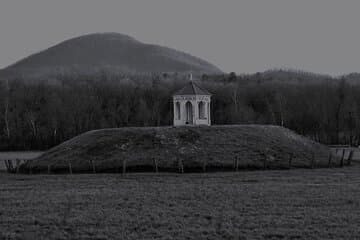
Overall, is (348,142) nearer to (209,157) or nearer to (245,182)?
(209,157)

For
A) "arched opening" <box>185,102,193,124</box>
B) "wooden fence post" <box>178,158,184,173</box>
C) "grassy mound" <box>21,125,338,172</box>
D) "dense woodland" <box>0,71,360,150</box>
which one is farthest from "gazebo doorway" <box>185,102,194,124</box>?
"dense woodland" <box>0,71,360,150</box>

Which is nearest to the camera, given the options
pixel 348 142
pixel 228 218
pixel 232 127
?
pixel 228 218

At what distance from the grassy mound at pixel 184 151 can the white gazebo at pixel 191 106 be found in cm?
412

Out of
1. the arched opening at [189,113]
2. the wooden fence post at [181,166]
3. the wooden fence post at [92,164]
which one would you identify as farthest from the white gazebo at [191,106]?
the wooden fence post at [92,164]

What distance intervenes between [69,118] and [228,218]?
67555mm

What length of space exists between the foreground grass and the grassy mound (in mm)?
6086

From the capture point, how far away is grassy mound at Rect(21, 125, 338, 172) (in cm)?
3916

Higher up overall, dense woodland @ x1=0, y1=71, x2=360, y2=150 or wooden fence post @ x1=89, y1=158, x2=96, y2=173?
dense woodland @ x1=0, y1=71, x2=360, y2=150

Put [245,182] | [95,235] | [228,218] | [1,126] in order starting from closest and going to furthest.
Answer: [95,235]
[228,218]
[245,182]
[1,126]

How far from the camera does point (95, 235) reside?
17031mm

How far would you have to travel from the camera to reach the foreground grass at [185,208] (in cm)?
1728

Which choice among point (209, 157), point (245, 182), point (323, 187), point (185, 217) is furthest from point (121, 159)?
point (185, 217)

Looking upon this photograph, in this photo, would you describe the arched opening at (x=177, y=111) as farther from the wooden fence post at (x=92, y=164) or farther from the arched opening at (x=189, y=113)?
the wooden fence post at (x=92, y=164)

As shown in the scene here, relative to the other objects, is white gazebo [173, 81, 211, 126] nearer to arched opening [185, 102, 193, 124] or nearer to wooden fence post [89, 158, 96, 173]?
arched opening [185, 102, 193, 124]
